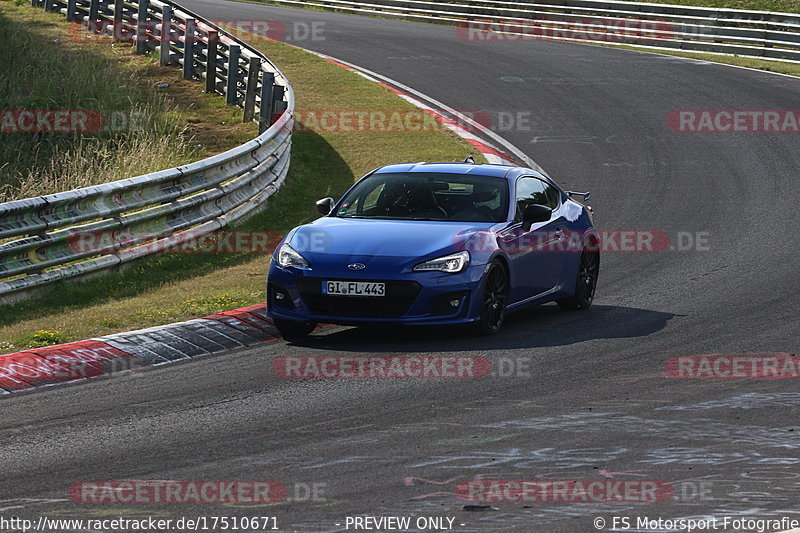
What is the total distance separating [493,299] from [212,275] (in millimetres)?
3757

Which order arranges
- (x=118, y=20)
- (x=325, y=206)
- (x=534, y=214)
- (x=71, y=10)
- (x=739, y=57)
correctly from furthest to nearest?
(x=739, y=57), (x=71, y=10), (x=118, y=20), (x=325, y=206), (x=534, y=214)

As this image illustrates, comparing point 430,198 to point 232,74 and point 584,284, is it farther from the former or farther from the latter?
point 232,74

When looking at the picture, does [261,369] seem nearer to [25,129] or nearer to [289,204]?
[289,204]

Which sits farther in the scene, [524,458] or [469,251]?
[469,251]

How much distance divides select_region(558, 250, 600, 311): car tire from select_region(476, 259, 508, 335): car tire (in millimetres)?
1444

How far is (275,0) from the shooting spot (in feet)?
149

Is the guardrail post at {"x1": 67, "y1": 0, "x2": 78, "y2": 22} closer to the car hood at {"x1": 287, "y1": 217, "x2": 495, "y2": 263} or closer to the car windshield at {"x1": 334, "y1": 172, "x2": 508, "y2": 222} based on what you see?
the car windshield at {"x1": 334, "y1": 172, "x2": 508, "y2": 222}

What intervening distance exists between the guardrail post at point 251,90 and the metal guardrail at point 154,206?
0.02 m

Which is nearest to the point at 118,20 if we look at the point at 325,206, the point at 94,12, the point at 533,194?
the point at 94,12

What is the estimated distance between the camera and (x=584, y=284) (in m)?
12.6

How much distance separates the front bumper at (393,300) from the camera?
10484 mm

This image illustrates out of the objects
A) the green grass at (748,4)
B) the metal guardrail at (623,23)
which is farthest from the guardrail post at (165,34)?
the green grass at (748,4)

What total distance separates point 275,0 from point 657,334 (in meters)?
36.5

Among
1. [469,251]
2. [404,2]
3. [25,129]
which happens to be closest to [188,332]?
[469,251]
